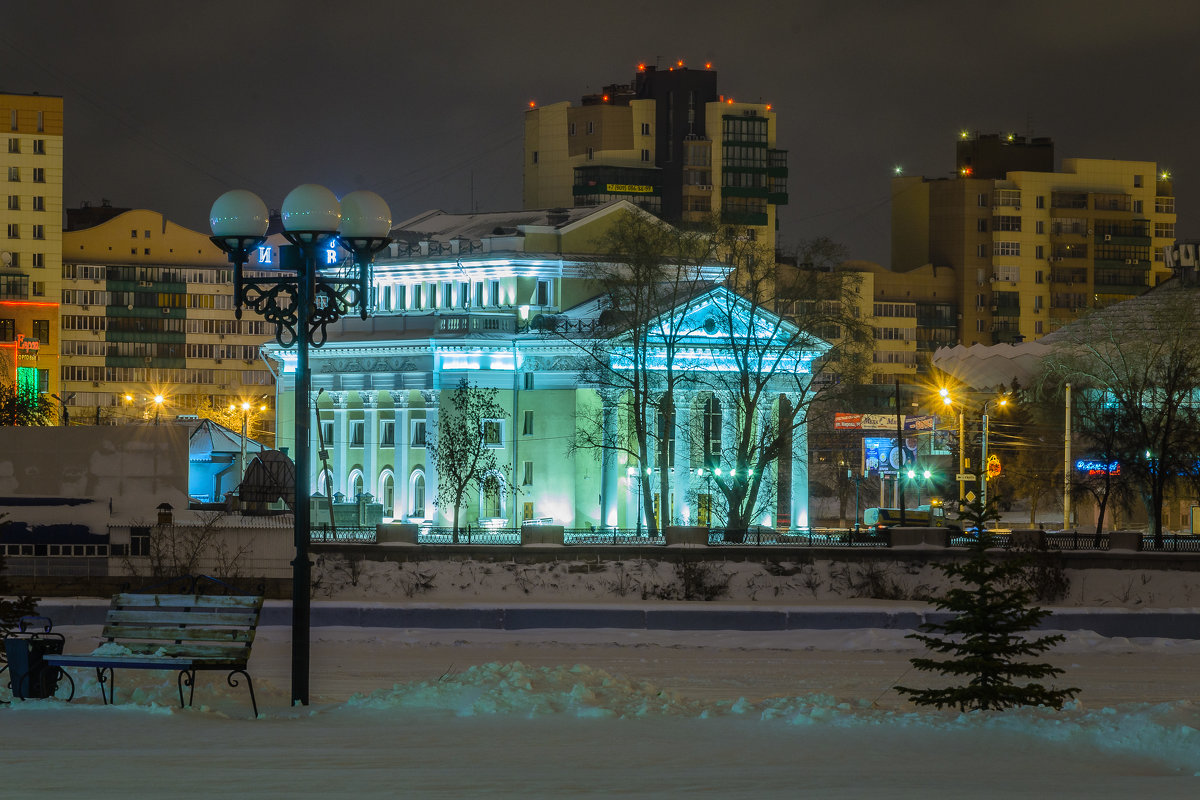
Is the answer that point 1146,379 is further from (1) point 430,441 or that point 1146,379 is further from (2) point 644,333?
(1) point 430,441

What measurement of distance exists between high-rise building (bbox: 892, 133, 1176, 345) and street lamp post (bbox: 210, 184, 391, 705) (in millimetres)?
148250

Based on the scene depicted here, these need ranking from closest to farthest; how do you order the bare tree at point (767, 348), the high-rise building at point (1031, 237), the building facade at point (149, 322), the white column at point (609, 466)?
the bare tree at point (767, 348), the white column at point (609, 466), the building facade at point (149, 322), the high-rise building at point (1031, 237)

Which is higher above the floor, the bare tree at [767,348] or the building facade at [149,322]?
the building facade at [149,322]

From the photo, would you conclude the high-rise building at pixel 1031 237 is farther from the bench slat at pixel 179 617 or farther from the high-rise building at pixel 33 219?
the bench slat at pixel 179 617

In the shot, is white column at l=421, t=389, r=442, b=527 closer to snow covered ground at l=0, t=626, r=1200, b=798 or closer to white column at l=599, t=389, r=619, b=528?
white column at l=599, t=389, r=619, b=528

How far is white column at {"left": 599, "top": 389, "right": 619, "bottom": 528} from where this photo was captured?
72750 mm

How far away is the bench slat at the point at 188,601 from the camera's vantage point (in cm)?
2133

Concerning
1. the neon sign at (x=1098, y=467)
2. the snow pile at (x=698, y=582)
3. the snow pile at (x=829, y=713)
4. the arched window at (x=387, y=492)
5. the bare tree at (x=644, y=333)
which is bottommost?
the snow pile at (x=698, y=582)

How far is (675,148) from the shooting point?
162 meters

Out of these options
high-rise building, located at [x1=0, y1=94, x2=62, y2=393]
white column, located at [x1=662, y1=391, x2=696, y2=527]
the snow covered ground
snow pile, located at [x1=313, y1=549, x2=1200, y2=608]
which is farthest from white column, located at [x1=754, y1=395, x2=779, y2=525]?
high-rise building, located at [x1=0, y1=94, x2=62, y2=393]

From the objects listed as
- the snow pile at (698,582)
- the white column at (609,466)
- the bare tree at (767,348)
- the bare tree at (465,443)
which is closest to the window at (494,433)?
the bare tree at (465,443)

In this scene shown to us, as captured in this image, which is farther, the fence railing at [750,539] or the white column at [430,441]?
the white column at [430,441]

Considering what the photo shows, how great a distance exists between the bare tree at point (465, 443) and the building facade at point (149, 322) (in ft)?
232

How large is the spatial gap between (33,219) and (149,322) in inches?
621
